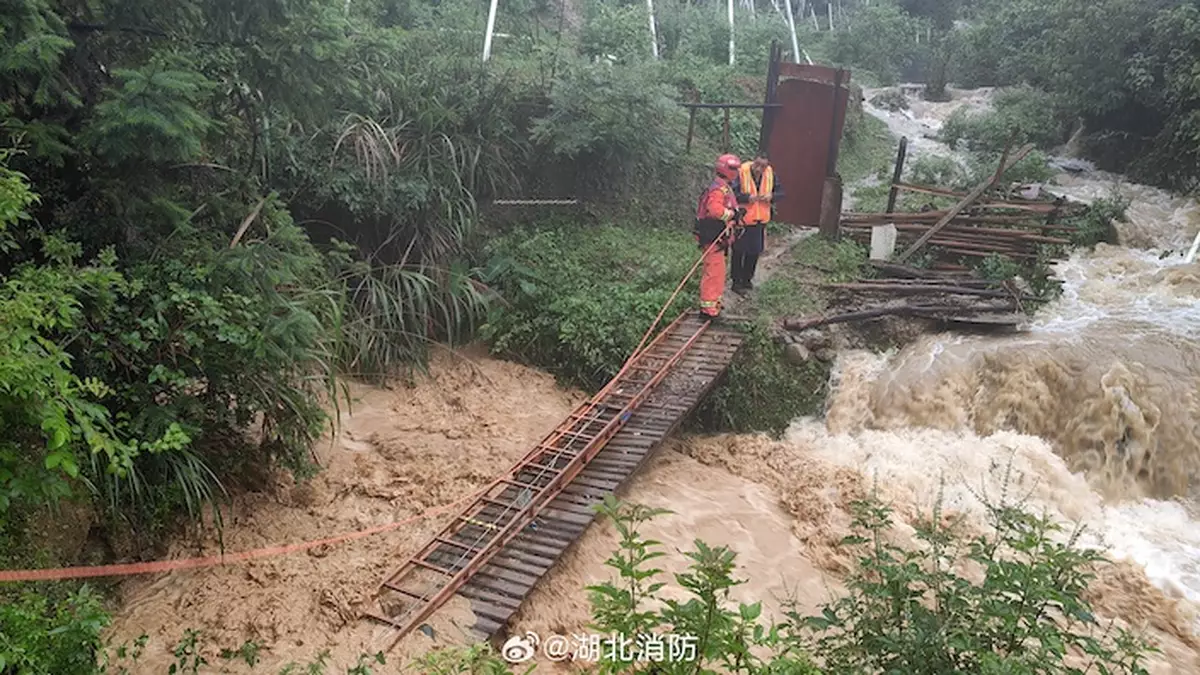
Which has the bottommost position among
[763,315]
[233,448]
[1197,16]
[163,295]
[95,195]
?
[233,448]

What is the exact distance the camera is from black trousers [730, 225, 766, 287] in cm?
832

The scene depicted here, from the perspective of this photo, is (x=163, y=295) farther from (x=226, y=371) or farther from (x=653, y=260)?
(x=653, y=260)

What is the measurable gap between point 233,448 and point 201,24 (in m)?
2.89

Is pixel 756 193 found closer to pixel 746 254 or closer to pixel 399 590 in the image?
pixel 746 254

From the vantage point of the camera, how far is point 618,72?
988 centimetres

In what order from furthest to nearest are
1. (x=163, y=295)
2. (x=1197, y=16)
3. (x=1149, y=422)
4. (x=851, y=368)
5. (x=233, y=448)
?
(x=1197, y=16)
(x=851, y=368)
(x=1149, y=422)
(x=233, y=448)
(x=163, y=295)

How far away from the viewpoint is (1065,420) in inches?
276

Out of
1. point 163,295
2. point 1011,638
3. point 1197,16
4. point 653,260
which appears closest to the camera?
point 1011,638

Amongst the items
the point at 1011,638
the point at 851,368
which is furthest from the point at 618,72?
the point at 1011,638

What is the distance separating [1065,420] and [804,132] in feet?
15.2

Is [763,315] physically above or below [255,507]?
above

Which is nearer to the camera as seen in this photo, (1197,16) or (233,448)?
(233,448)

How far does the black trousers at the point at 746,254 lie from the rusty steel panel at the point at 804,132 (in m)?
1.65

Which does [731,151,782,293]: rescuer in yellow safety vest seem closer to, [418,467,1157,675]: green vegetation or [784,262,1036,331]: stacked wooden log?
[784,262,1036,331]: stacked wooden log
